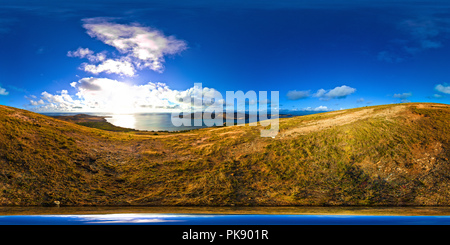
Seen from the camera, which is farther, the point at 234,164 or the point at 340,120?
the point at 340,120

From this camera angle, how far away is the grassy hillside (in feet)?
34.0

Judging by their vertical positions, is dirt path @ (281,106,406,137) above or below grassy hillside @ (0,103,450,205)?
above

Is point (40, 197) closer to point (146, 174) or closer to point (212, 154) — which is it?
point (146, 174)

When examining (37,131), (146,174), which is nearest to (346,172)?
(146,174)

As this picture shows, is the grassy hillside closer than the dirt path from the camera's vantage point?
Yes

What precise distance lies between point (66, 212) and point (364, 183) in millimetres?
14305

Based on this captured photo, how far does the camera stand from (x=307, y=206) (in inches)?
382

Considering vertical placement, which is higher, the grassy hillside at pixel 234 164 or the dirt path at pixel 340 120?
the dirt path at pixel 340 120

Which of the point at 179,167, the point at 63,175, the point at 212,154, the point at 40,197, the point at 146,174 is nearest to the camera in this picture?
the point at 40,197

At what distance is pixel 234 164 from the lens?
1323cm

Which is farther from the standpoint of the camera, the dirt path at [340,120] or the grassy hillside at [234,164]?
the dirt path at [340,120]

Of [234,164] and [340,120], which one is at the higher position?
[340,120]

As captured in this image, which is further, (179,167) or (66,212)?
(179,167)

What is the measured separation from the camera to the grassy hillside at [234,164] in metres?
10.4
